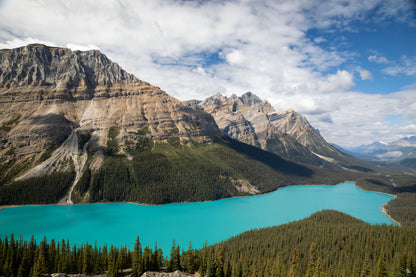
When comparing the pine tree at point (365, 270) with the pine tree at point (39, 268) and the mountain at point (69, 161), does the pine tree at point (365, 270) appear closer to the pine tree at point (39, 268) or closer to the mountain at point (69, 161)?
the pine tree at point (39, 268)

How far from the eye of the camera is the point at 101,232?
9556cm

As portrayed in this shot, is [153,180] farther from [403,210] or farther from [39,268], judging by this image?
[403,210]

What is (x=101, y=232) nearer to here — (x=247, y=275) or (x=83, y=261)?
(x=83, y=261)

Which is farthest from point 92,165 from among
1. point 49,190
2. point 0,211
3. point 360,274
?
point 360,274

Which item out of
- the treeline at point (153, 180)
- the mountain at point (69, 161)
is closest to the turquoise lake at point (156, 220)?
the treeline at point (153, 180)

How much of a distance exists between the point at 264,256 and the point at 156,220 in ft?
196

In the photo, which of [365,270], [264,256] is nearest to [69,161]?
[264,256]

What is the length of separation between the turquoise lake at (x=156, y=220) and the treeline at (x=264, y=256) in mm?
15232

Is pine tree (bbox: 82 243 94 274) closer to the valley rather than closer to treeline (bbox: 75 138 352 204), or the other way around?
the valley

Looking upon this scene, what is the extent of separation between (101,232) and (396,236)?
9811cm

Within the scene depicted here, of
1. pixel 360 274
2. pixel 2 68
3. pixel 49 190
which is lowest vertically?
pixel 360 274

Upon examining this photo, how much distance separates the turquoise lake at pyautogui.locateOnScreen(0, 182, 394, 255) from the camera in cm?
9138

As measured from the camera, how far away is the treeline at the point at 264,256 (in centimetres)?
5062

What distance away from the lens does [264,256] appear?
70.1 meters
